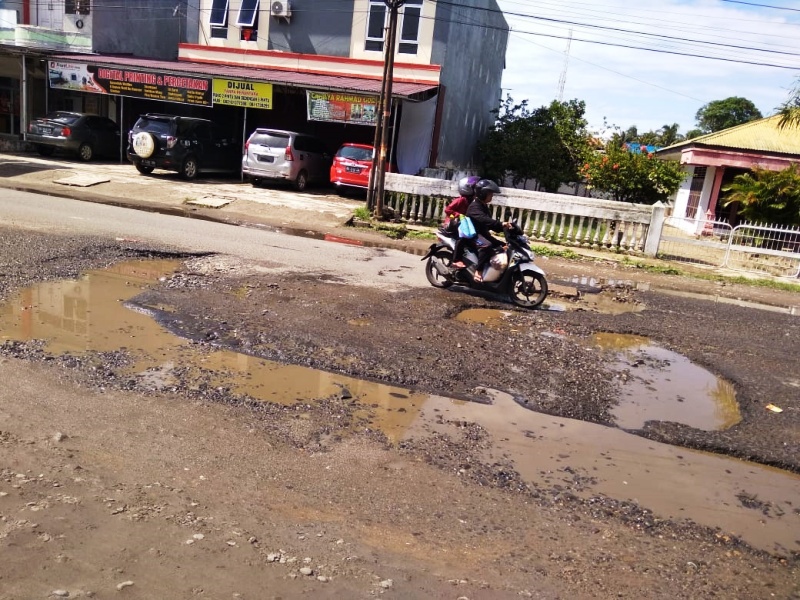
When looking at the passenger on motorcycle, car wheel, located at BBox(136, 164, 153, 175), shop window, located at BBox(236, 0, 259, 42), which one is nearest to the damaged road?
the passenger on motorcycle

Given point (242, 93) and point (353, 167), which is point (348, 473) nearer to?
point (353, 167)

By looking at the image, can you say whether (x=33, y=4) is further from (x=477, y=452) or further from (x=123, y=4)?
(x=477, y=452)

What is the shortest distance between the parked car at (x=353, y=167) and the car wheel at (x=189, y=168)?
4.33 m

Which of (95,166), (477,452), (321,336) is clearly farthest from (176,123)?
(477,452)

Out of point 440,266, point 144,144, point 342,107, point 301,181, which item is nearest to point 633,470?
point 440,266

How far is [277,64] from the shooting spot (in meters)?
24.4

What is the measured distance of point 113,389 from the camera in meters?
4.87

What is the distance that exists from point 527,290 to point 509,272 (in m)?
0.37

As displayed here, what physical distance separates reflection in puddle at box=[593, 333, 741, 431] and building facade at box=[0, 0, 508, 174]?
13.6 metres

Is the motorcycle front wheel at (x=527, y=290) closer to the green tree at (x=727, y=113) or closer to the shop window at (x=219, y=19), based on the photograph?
the shop window at (x=219, y=19)

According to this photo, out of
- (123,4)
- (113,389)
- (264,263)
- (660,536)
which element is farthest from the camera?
(123,4)

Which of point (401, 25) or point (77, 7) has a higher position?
point (401, 25)

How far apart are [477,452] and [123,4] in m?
27.8

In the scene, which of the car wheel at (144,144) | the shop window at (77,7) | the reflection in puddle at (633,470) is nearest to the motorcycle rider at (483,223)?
the reflection in puddle at (633,470)
